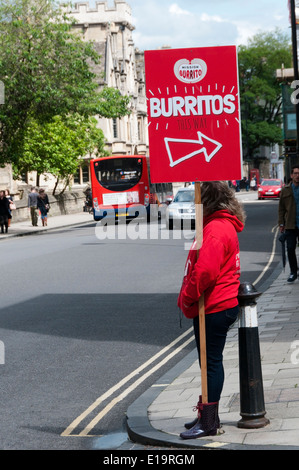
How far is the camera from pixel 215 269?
565cm

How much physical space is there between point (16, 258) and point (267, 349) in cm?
1393

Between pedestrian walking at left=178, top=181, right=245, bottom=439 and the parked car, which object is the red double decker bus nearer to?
the parked car

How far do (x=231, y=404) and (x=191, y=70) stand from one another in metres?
2.48

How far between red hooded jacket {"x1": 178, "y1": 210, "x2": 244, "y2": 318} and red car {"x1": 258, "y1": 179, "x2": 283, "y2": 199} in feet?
179

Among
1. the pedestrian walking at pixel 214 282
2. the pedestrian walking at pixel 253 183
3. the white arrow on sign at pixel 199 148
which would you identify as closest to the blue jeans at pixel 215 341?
the pedestrian walking at pixel 214 282

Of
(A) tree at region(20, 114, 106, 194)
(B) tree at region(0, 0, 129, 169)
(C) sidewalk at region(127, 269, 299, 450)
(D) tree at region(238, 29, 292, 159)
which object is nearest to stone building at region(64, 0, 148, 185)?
(D) tree at region(238, 29, 292, 159)

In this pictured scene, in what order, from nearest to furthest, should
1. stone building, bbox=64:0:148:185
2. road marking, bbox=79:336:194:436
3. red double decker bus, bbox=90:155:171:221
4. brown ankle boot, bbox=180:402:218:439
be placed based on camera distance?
brown ankle boot, bbox=180:402:218:439 < road marking, bbox=79:336:194:436 < red double decker bus, bbox=90:155:171:221 < stone building, bbox=64:0:148:185

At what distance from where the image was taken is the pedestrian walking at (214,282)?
5672 mm

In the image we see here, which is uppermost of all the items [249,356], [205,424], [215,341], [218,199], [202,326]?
[218,199]

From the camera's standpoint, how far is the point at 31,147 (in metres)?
54.5

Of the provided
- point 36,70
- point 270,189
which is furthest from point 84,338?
point 270,189

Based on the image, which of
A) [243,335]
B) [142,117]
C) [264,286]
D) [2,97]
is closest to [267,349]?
[243,335]

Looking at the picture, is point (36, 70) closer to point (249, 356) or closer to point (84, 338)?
point (84, 338)

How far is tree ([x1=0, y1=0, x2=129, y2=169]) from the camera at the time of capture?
35.5m
